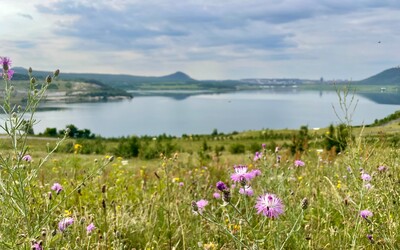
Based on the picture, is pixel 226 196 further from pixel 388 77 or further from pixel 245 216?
pixel 388 77

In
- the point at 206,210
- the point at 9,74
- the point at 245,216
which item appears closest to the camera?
the point at 9,74

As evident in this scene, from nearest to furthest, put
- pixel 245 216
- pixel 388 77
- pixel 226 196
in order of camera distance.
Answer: pixel 226 196
pixel 245 216
pixel 388 77

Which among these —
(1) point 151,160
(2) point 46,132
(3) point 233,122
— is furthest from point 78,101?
(1) point 151,160

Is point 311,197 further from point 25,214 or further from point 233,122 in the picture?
point 233,122

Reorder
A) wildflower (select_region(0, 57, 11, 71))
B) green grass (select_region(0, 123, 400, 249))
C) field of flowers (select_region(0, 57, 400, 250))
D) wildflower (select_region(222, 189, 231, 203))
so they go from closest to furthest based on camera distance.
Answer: wildflower (select_region(222, 189, 231, 203)) < field of flowers (select_region(0, 57, 400, 250)) < wildflower (select_region(0, 57, 11, 71)) < green grass (select_region(0, 123, 400, 249))

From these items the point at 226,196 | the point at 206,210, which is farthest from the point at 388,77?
the point at 226,196

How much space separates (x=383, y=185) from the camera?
269 cm

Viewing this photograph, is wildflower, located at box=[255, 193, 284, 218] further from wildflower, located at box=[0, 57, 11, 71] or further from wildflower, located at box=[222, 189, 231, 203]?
wildflower, located at box=[0, 57, 11, 71]

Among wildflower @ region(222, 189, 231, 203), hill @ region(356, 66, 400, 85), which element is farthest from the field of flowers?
hill @ region(356, 66, 400, 85)

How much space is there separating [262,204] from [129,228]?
1796 mm

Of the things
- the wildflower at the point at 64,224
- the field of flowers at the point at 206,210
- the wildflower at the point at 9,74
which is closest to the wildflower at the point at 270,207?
the field of flowers at the point at 206,210

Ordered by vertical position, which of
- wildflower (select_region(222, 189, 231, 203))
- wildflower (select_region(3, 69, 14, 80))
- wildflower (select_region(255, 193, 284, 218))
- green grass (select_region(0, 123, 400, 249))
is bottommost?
green grass (select_region(0, 123, 400, 249))

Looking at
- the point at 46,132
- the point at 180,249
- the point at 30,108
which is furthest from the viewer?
the point at 46,132

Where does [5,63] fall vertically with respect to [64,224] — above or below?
above
